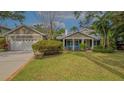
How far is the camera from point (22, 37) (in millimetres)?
26672

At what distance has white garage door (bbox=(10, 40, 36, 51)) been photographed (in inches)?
1011

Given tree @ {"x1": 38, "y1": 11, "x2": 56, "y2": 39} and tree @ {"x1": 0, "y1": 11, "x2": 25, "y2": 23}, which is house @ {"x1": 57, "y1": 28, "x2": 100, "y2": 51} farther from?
tree @ {"x1": 0, "y1": 11, "x2": 25, "y2": 23}

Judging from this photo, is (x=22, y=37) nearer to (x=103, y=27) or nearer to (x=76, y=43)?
(x=76, y=43)

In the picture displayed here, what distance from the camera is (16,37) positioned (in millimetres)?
27203

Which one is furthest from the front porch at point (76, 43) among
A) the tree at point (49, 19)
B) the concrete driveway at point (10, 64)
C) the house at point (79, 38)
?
the concrete driveway at point (10, 64)

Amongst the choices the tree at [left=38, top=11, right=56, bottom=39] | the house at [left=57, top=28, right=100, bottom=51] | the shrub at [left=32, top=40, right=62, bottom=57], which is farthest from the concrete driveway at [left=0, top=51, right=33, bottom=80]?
the house at [left=57, top=28, right=100, bottom=51]

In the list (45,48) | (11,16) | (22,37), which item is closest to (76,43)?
(22,37)

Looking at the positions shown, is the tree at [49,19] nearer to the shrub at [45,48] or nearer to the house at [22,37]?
the house at [22,37]

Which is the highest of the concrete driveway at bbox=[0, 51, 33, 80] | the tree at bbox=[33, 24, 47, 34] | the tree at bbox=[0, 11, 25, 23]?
the tree at bbox=[0, 11, 25, 23]

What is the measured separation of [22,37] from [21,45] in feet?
3.06

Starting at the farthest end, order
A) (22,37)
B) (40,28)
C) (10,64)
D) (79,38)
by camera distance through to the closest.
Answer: (79,38) < (40,28) < (22,37) < (10,64)
